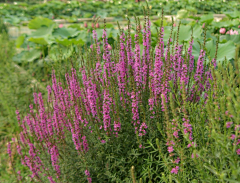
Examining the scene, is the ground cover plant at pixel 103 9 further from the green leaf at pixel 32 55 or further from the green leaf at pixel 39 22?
the green leaf at pixel 32 55

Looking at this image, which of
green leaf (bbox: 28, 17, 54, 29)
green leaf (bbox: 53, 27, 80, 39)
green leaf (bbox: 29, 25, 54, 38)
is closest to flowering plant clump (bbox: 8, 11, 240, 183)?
green leaf (bbox: 53, 27, 80, 39)

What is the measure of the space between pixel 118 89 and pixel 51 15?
9.77 metres

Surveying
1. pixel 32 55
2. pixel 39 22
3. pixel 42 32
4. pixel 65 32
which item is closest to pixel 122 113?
pixel 65 32

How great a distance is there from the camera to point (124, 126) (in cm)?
211

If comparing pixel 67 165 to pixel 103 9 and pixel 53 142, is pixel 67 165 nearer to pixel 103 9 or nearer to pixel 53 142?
pixel 53 142

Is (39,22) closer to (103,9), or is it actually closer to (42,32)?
(42,32)

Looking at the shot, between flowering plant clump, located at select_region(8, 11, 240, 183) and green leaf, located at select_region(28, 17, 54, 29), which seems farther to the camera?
green leaf, located at select_region(28, 17, 54, 29)

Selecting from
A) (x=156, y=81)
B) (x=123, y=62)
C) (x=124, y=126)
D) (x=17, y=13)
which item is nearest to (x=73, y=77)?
(x=123, y=62)

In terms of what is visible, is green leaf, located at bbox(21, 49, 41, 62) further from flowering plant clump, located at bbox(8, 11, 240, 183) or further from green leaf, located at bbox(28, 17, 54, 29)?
flowering plant clump, located at bbox(8, 11, 240, 183)

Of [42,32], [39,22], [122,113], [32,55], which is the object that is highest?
[39,22]

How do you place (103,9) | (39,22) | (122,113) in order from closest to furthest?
(122,113) → (39,22) → (103,9)

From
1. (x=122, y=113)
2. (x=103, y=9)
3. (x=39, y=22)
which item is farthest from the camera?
(x=103, y=9)

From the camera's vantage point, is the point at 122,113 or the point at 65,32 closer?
the point at 122,113

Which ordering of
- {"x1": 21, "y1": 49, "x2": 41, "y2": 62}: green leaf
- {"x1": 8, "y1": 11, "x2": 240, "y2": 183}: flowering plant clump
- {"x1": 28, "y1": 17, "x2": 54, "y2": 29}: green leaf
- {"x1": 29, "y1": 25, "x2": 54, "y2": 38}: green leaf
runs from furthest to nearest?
{"x1": 28, "y1": 17, "x2": 54, "y2": 29}: green leaf < {"x1": 29, "y1": 25, "x2": 54, "y2": 38}: green leaf < {"x1": 21, "y1": 49, "x2": 41, "y2": 62}: green leaf < {"x1": 8, "y1": 11, "x2": 240, "y2": 183}: flowering plant clump
